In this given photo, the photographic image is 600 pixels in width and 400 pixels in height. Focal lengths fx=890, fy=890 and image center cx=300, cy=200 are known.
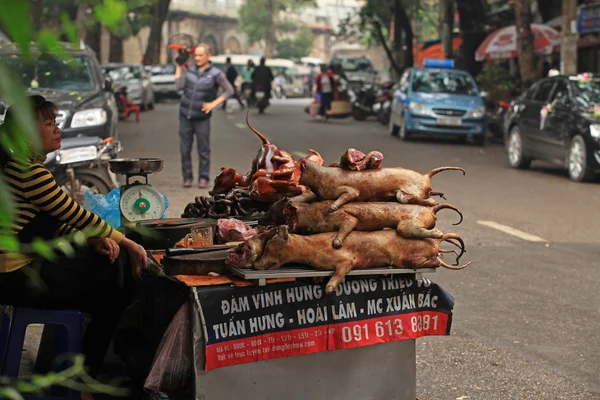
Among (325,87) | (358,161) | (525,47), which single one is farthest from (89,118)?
(325,87)

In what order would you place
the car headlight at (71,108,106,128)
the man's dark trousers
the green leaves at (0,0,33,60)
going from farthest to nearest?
1. the man's dark trousers
2. the car headlight at (71,108,106,128)
3. the green leaves at (0,0,33,60)

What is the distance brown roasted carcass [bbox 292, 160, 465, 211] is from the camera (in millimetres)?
3857

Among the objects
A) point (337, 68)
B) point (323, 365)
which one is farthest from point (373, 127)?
point (323, 365)

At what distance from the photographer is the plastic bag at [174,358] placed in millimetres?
3621

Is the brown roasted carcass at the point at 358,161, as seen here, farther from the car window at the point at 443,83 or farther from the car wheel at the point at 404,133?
the car window at the point at 443,83

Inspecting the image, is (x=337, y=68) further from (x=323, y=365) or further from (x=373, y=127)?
(x=323, y=365)

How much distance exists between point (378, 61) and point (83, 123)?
76.0 metres

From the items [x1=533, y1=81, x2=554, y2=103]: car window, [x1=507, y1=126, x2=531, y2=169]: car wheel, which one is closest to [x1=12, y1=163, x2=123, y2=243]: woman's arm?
[x1=533, y1=81, x2=554, y2=103]: car window

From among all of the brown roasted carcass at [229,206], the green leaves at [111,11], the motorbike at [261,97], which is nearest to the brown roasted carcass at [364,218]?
the brown roasted carcass at [229,206]

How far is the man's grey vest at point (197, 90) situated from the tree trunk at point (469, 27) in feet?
61.5

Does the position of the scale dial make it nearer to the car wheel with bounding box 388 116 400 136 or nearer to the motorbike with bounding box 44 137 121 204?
the motorbike with bounding box 44 137 121 204

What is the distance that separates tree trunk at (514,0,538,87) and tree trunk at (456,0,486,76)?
7234mm

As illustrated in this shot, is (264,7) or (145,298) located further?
(264,7)

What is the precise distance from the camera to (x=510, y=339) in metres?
5.80
